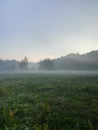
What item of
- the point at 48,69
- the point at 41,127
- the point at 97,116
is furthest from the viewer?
the point at 48,69

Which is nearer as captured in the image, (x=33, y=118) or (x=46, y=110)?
(x=33, y=118)

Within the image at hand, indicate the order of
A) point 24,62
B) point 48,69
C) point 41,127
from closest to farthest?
point 41,127
point 48,69
point 24,62

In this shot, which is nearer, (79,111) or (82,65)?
(79,111)

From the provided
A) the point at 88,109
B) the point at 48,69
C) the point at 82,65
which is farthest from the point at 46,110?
the point at 82,65

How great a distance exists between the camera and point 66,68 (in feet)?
648

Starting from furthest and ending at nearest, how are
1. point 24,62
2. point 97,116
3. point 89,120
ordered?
point 24,62 < point 97,116 < point 89,120

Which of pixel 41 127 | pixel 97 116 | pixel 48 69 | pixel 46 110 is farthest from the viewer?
pixel 48 69

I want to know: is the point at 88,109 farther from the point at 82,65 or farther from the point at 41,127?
the point at 82,65

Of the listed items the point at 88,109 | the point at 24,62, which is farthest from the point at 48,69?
the point at 88,109

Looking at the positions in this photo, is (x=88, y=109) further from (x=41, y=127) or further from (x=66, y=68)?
(x=66, y=68)

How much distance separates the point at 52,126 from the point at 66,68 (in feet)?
611

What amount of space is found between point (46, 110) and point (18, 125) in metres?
3.70

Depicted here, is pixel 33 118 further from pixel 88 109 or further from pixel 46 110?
pixel 88 109

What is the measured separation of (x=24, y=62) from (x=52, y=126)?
591 feet
